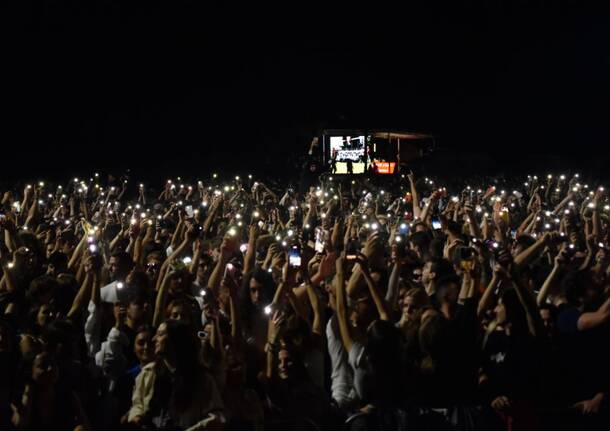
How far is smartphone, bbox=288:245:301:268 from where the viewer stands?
6.56 m

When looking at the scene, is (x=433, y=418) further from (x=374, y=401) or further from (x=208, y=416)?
(x=208, y=416)

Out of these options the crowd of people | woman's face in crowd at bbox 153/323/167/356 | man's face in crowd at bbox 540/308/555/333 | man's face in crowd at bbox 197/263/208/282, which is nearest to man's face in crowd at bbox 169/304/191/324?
the crowd of people

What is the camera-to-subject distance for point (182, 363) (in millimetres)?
4188

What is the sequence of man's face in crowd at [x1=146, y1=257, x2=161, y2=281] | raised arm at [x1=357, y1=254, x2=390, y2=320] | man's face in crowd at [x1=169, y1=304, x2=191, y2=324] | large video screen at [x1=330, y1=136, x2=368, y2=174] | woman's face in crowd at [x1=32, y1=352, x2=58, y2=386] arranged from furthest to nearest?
large video screen at [x1=330, y1=136, x2=368, y2=174], man's face in crowd at [x1=146, y1=257, x2=161, y2=281], raised arm at [x1=357, y1=254, x2=390, y2=320], man's face in crowd at [x1=169, y1=304, x2=191, y2=324], woman's face in crowd at [x1=32, y1=352, x2=58, y2=386]

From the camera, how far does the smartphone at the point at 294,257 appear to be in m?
6.56

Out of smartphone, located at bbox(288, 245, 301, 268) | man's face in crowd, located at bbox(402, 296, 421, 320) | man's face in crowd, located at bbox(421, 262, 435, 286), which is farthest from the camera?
smartphone, located at bbox(288, 245, 301, 268)

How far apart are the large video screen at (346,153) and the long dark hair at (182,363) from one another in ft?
85.4

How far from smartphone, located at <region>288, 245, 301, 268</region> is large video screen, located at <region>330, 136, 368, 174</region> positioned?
23.3 metres

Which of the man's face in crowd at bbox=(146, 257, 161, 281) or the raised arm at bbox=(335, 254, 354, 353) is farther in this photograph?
the man's face in crowd at bbox=(146, 257, 161, 281)

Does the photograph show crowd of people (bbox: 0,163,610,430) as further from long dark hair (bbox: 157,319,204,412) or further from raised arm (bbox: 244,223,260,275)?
raised arm (bbox: 244,223,260,275)

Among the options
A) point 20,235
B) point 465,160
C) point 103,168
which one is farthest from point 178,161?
point 20,235

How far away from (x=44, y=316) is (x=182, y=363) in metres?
1.58

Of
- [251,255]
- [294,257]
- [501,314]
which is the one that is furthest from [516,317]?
[251,255]

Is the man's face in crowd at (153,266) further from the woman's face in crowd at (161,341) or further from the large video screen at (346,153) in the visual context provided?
the large video screen at (346,153)
